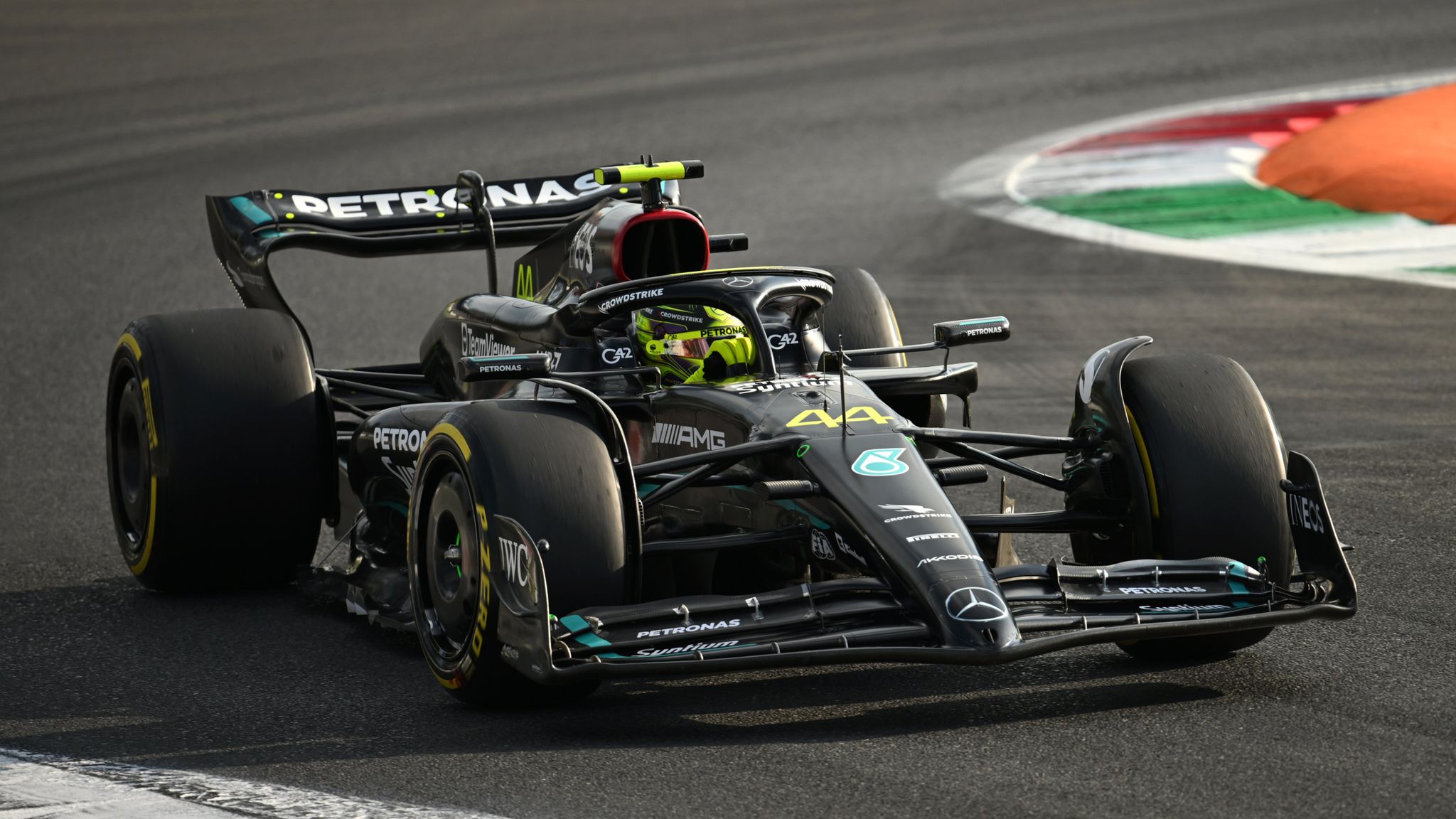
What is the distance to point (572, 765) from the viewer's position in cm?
543

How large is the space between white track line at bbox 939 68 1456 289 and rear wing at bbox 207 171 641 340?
6093mm

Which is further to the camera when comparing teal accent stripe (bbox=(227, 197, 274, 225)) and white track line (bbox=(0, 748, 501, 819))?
teal accent stripe (bbox=(227, 197, 274, 225))

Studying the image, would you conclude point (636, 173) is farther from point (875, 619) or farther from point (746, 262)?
point (746, 262)

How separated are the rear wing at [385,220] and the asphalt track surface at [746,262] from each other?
4.53 ft

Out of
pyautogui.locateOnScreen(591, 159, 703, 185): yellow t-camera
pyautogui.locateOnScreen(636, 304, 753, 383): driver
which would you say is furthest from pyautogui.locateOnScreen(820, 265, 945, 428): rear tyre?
pyautogui.locateOnScreen(636, 304, 753, 383): driver

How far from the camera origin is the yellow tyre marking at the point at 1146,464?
639cm

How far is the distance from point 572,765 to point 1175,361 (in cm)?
249

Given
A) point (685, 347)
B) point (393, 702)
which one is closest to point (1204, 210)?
point (685, 347)

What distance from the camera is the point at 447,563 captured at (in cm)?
640

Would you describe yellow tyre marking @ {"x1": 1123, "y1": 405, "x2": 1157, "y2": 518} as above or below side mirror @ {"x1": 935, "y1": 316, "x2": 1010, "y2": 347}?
below

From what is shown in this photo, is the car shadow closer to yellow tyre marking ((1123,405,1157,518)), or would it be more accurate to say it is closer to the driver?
yellow tyre marking ((1123,405,1157,518))

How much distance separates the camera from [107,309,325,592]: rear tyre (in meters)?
7.66

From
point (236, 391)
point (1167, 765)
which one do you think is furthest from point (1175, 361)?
point (236, 391)

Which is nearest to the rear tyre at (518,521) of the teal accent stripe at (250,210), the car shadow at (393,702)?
the car shadow at (393,702)
